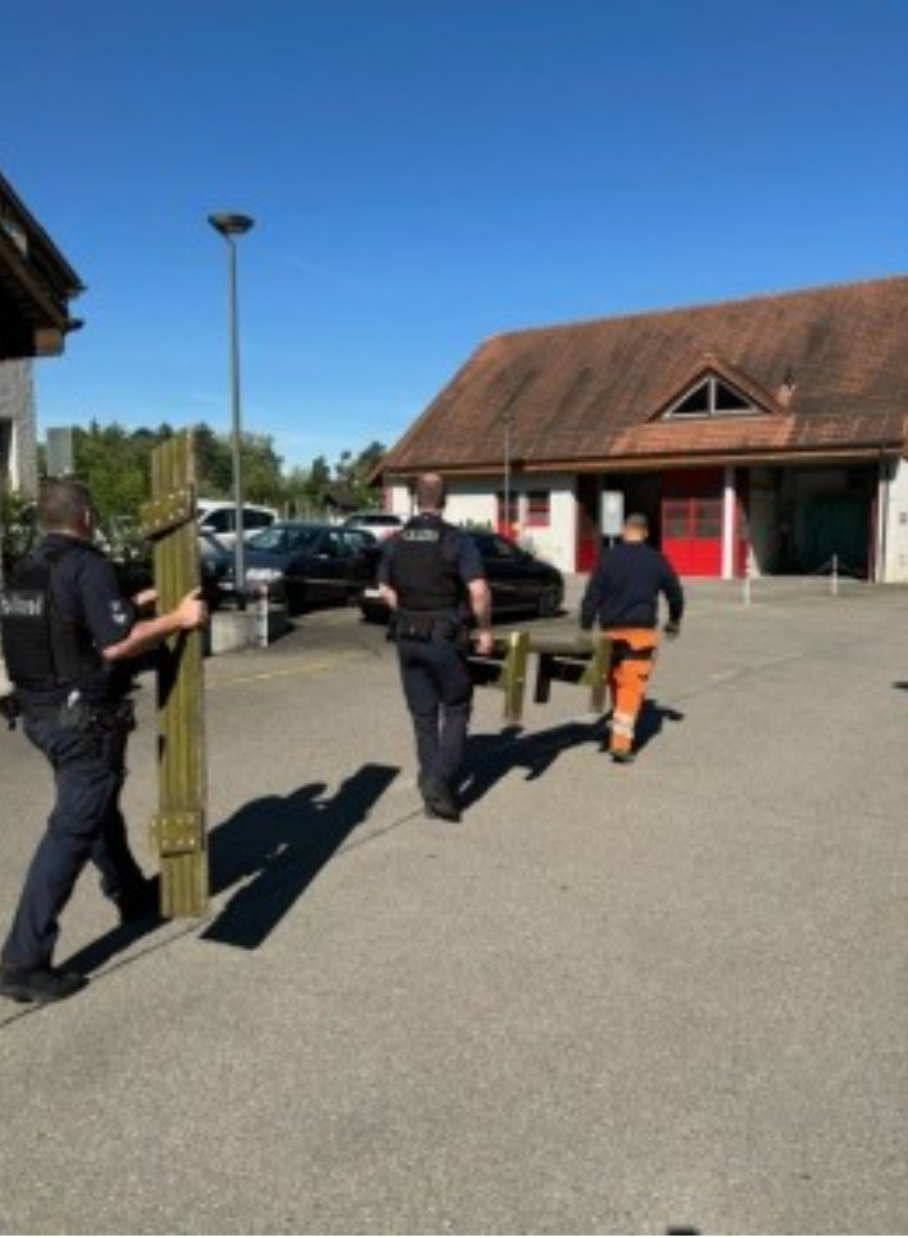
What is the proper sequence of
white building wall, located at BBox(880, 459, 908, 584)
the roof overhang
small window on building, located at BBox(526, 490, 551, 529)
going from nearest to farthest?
the roof overhang
white building wall, located at BBox(880, 459, 908, 584)
small window on building, located at BBox(526, 490, 551, 529)

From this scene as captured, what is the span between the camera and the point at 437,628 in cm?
647

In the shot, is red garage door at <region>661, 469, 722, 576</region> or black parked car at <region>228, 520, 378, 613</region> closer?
black parked car at <region>228, 520, 378, 613</region>

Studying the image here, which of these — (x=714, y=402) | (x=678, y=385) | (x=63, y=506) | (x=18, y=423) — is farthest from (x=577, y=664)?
(x=678, y=385)

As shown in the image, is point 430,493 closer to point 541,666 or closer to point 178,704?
point 541,666

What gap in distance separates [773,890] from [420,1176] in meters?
2.81

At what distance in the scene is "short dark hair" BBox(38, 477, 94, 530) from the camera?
13.5 ft

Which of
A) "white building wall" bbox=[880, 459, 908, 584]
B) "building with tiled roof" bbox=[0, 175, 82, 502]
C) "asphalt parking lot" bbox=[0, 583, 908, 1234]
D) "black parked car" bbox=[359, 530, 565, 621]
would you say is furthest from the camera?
"white building wall" bbox=[880, 459, 908, 584]

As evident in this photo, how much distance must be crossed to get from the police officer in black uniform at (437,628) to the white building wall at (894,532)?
23.2 m

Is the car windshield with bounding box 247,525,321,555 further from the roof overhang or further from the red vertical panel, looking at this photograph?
the red vertical panel

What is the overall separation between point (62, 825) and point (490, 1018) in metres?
1.64

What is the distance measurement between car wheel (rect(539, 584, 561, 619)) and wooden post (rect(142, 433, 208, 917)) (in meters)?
14.0

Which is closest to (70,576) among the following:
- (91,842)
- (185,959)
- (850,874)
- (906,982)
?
(91,842)

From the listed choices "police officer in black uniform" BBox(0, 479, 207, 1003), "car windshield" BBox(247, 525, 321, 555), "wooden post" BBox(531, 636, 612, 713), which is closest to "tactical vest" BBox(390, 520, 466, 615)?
"wooden post" BBox(531, 636, 612, 713)

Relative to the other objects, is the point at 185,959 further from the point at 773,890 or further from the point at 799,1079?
the point at 773,890
